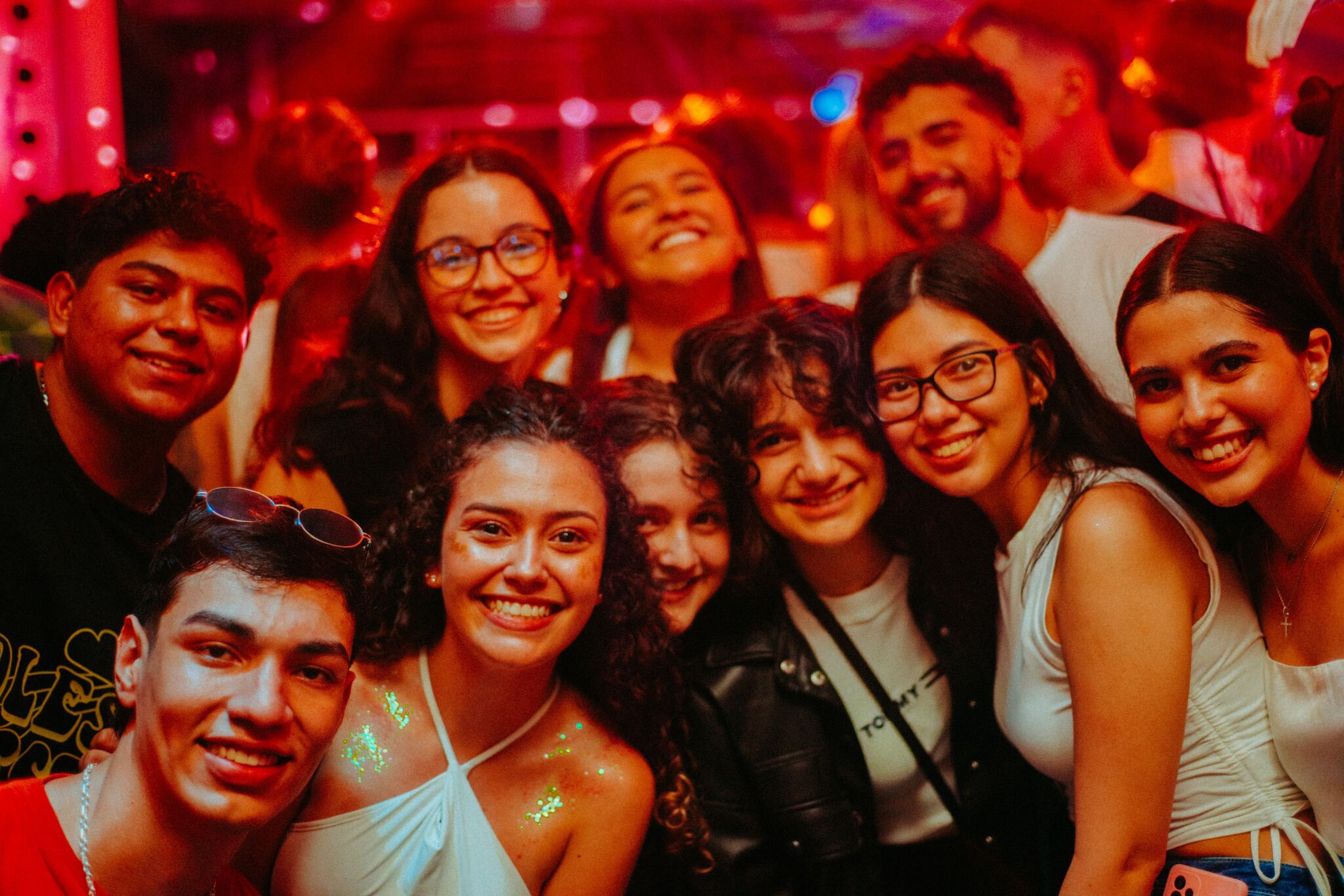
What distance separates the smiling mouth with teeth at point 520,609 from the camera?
2162 mm

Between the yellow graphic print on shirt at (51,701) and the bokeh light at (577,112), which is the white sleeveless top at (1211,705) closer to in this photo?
the yellow graphic print on shirt at (51,701)

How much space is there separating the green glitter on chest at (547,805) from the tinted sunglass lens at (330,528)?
0.69m

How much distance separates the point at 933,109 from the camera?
3262 mm

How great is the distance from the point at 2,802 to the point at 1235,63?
3723 mm

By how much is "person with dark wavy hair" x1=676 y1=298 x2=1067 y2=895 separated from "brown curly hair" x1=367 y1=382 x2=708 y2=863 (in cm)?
18

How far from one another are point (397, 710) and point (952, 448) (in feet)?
4.33

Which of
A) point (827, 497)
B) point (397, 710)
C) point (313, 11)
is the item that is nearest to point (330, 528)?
point (397, 710)

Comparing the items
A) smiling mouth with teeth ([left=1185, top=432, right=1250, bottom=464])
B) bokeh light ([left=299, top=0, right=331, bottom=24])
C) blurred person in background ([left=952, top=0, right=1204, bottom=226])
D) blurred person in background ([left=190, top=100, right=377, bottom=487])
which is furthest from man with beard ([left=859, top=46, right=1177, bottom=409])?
bokeh light ([left=299, top=0, right=331, bottom=24])

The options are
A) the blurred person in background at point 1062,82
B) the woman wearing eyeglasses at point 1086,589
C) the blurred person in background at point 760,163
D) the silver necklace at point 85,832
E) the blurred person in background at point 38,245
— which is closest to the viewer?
the silver necklace at point 85,832

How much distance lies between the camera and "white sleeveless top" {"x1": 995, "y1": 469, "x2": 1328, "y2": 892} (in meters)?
2.20

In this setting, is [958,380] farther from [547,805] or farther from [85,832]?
[85,832]

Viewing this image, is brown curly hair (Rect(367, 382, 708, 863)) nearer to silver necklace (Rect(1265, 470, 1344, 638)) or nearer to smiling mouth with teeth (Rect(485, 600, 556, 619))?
smiling mouth with teeth (Rect(485, 600, 556, 619))

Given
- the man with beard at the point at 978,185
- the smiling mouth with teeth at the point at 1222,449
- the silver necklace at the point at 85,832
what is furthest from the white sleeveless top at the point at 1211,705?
the silver necklace at the point at 85,832

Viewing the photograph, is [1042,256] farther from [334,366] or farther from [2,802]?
[2,802]
